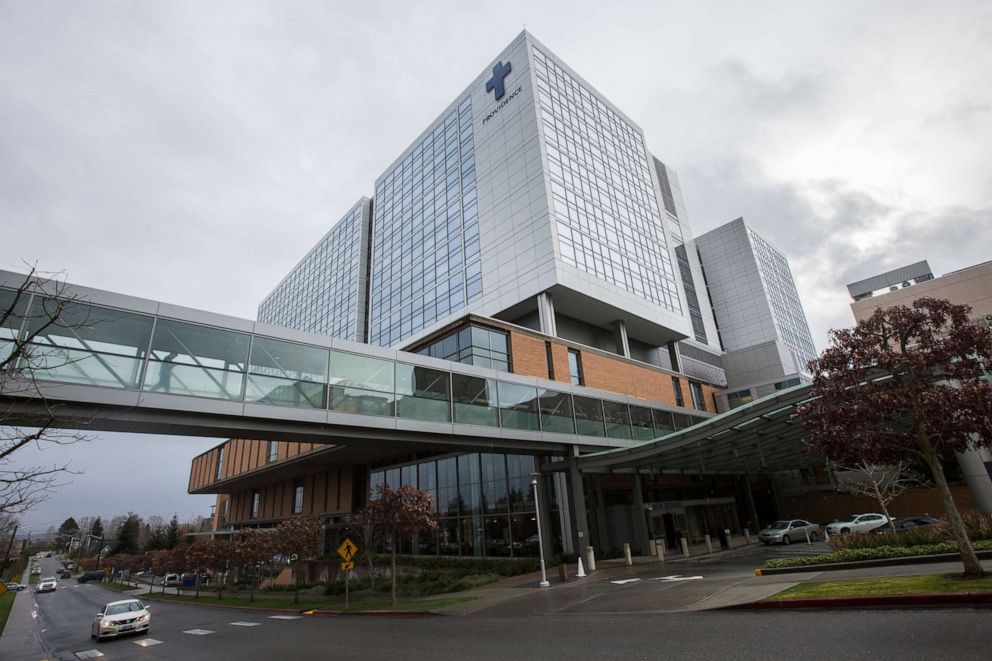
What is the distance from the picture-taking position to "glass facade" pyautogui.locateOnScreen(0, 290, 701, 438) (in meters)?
13.2

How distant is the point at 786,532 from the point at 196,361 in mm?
31644

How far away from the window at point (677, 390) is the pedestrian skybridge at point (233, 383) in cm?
2350

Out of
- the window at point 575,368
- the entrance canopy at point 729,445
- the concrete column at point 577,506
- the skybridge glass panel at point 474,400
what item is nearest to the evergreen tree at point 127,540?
the window at point 575,368

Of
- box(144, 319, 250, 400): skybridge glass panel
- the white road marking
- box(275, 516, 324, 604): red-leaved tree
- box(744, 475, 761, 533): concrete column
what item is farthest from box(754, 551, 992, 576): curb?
box(744, 475, 761, 533): concrete column

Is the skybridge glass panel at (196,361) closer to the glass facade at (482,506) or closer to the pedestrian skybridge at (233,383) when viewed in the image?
the pedestrian skybridge at (233,383)

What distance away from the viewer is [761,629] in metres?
8.69

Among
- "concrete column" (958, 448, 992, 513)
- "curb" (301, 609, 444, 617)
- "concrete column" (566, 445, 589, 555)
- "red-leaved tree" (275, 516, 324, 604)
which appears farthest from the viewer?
"red-leaved tree" (275, 516, 324, 604)

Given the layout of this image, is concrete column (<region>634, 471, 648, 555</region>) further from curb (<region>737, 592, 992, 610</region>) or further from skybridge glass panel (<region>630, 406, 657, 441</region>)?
curb (<region>737, 592, 992, 610</region>)

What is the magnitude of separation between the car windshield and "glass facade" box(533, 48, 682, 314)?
3250 cm

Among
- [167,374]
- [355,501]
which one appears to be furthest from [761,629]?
[355,501]

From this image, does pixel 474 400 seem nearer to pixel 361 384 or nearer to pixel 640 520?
pixel 361 384

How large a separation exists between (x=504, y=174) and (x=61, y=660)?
41.0m

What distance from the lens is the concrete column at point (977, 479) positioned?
24.8 metres

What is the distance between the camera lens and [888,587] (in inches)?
388
